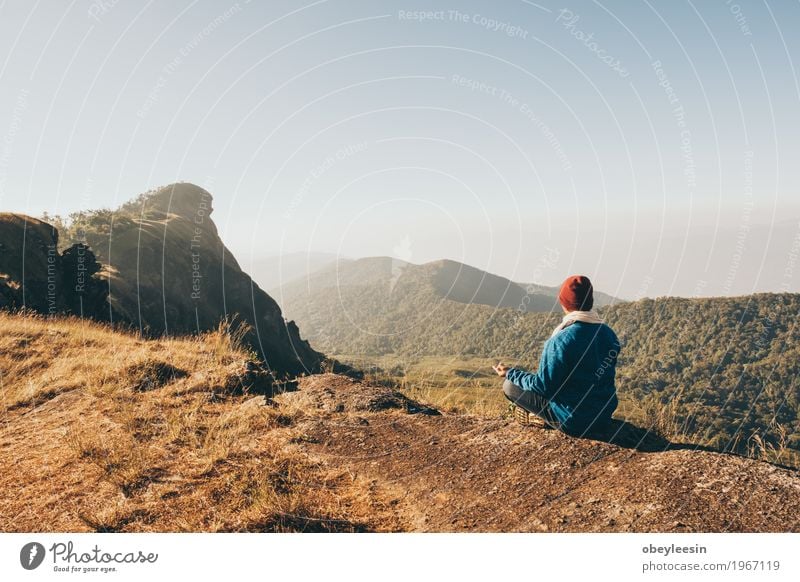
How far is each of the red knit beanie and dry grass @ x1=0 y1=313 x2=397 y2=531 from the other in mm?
3641

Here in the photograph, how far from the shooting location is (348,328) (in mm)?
185500

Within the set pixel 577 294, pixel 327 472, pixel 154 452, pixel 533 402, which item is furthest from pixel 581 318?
pixel 154 452

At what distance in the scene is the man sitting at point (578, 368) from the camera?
5.34 meters

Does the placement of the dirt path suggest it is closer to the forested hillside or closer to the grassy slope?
the grassy slope

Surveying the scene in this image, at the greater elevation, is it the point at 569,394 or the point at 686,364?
the point at 569,394

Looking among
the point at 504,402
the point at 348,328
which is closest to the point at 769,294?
the point at 504,402

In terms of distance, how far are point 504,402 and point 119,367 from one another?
9.38 m

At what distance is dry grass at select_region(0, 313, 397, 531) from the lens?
4.74m

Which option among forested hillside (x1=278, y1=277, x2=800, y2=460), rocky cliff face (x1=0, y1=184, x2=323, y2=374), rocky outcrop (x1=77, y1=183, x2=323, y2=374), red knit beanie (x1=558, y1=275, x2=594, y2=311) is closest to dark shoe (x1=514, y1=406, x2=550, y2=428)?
red knit beanie (x1=558, y1=275, x2=594, y2=311)

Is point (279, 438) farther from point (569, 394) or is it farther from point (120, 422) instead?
point (569, 394)
